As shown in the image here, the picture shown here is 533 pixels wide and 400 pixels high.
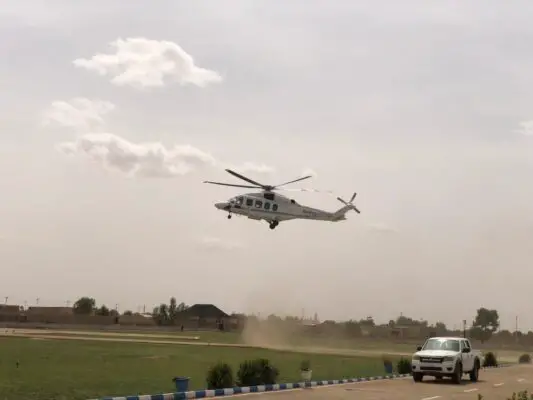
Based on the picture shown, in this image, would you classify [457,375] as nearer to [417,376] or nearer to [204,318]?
[417,376]

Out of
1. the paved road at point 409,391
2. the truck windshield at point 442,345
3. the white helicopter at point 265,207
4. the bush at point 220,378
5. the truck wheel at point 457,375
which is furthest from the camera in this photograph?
the white helicopter at point 265,207

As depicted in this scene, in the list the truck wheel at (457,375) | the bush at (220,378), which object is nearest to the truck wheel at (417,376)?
the truck wheel at (457,375)

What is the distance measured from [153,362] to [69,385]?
18411 millimetres

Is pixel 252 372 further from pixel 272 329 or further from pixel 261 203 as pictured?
pixel 272 329

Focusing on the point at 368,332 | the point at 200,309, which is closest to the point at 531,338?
the point at 368,332

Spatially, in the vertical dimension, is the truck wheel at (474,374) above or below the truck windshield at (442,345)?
below

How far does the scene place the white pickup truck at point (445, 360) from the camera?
32.7 meters

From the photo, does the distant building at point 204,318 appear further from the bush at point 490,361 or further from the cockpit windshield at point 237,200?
the cockpit windshield at point 237,200

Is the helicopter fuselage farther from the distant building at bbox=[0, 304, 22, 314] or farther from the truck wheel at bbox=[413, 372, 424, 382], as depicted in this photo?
the distant building at bbox=[0, 304, 22, 314]

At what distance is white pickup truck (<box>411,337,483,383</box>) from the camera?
3269cm

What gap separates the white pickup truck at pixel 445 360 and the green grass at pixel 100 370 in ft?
29.4

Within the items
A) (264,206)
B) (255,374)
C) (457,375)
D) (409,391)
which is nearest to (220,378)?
(255,374)

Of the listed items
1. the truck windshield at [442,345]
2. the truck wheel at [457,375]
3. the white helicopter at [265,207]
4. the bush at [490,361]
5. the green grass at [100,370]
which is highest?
the white helicopter at [265,207]

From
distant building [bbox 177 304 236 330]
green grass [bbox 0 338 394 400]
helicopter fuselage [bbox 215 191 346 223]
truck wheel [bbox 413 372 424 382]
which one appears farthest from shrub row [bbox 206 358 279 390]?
distant building [bbox 177 304 236 330]
